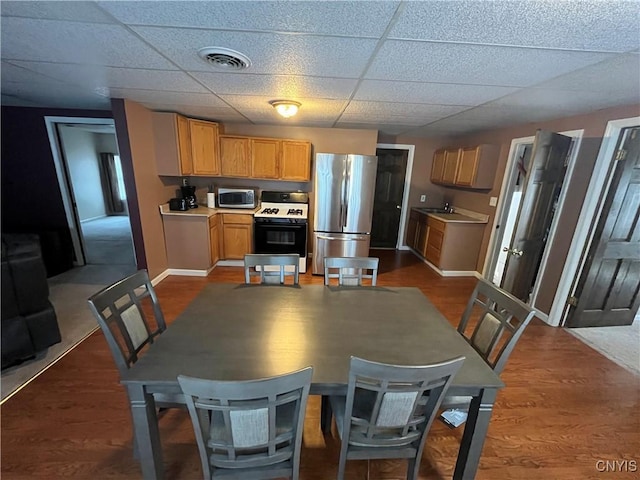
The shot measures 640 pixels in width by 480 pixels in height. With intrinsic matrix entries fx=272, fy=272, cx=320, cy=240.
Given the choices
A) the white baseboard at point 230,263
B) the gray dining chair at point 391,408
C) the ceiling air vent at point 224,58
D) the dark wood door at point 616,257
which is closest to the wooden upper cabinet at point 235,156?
the white baseboard at point 230,263

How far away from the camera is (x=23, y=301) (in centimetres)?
204

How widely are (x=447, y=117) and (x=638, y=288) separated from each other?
9.07ft

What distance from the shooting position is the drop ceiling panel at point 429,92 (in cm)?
203

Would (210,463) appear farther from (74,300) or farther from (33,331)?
(74,300)

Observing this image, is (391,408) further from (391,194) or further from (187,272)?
(391,194)

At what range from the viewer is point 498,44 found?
1.35m

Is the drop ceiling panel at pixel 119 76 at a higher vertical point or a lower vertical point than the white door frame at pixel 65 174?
higher

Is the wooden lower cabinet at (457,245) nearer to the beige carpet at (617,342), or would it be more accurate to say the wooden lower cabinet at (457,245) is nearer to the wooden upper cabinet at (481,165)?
the wooden upper cabinet at (481,165)

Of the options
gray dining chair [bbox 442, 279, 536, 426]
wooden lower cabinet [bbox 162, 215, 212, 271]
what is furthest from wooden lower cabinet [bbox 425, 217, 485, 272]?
wooden lower cabinet [bbox 162, 215, 212, 271]

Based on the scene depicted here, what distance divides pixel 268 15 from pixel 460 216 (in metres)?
4.22

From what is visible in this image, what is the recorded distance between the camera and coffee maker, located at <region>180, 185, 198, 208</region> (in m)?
4.07

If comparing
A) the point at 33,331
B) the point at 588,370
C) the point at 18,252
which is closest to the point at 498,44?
the point at 588,370

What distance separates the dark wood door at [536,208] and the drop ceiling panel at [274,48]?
71.6 inches

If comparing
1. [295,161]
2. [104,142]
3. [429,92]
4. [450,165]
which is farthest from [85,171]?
[450,165]
